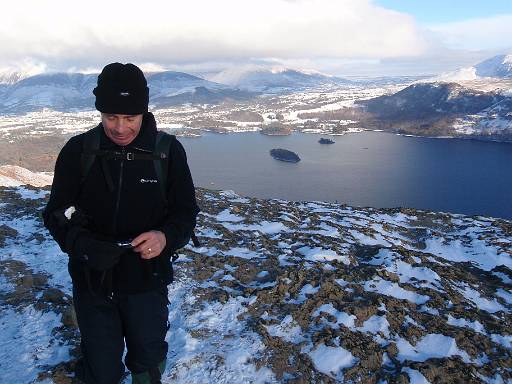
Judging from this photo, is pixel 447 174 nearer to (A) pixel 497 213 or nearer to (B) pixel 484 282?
(A) pixel 497 213

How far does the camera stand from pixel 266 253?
11.7 m

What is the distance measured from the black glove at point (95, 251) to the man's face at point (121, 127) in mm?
853

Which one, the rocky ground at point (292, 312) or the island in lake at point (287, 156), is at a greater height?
the rocky ground at point (292, 312)

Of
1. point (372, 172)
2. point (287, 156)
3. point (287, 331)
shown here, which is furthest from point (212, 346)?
point (287, 156)

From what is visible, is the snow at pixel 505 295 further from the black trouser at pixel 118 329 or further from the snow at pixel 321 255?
the black trouser at pixel 118 329

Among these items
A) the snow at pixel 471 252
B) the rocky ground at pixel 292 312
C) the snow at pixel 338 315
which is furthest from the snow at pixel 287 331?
the snow at pixel 471 252

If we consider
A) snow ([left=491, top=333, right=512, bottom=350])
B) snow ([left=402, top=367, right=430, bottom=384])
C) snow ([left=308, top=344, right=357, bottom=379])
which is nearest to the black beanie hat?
snow ([left=308, top=344, right=357, bottom=379])

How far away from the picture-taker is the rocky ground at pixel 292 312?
634 cm

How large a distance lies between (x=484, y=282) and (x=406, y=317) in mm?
5302

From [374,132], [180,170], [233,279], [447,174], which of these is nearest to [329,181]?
[447,174]

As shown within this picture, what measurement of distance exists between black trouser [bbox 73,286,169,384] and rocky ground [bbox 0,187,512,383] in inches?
80.6

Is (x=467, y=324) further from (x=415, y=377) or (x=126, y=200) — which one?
(x=126, y=200)

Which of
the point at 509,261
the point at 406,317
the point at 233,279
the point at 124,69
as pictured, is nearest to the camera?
the point at 124,69

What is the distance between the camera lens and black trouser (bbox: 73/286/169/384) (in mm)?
3742
